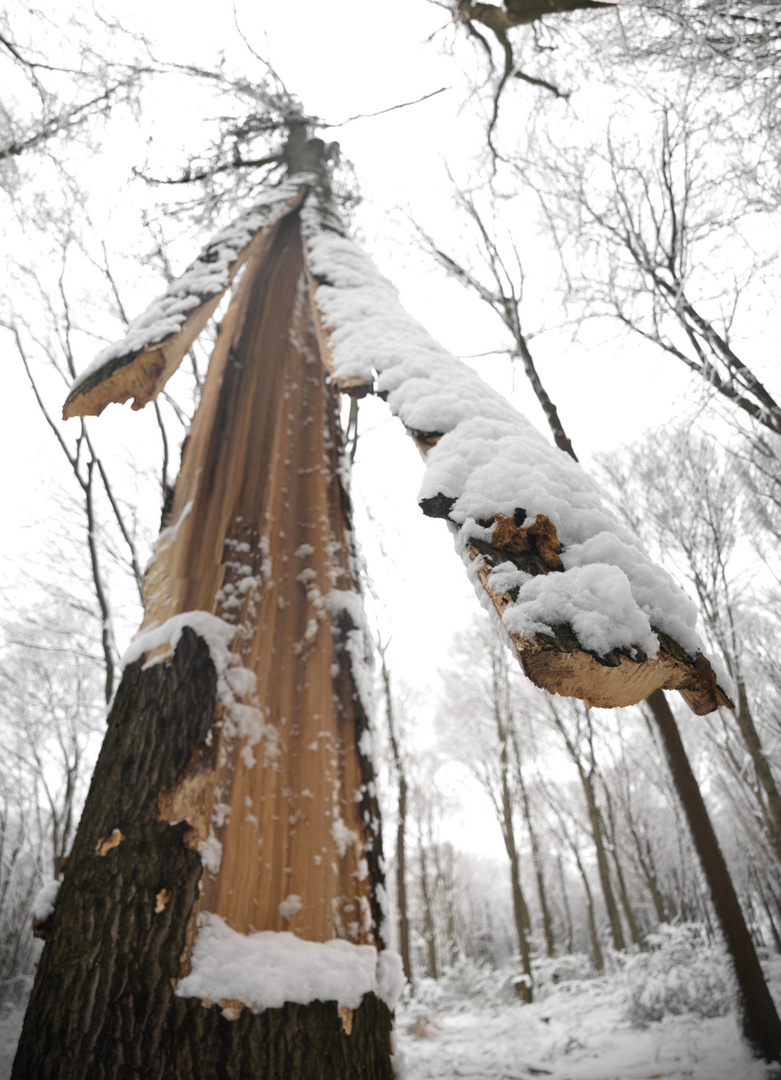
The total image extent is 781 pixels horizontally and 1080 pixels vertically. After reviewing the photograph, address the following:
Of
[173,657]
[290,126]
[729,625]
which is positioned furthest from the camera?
[729,625]

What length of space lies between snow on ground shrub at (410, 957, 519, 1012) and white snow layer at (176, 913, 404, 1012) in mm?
10758

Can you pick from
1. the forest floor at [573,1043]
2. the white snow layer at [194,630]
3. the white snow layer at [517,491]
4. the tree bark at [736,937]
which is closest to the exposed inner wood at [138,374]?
the white snow layer at [517,491]

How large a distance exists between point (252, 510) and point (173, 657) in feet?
1.60

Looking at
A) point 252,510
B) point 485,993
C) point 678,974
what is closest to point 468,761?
point 485,993

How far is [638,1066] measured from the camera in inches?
162

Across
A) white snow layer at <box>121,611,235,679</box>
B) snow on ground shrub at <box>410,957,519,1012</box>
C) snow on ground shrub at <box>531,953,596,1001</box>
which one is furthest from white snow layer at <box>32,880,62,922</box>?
snow on ground shrub at <box>531,953,596,1001</box>

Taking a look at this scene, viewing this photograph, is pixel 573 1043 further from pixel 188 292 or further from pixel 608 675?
pixel 188 292

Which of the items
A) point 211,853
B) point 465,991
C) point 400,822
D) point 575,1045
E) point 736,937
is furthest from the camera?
point 465,991

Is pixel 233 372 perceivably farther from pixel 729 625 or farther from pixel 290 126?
pixel 729 625

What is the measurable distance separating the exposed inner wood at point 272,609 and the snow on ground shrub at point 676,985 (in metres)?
6.04

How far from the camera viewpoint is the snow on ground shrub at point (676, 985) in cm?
534

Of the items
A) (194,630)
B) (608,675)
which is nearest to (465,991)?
(194,630)

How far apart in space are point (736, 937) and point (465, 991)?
9850 mm

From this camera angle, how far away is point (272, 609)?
1.38 metres
